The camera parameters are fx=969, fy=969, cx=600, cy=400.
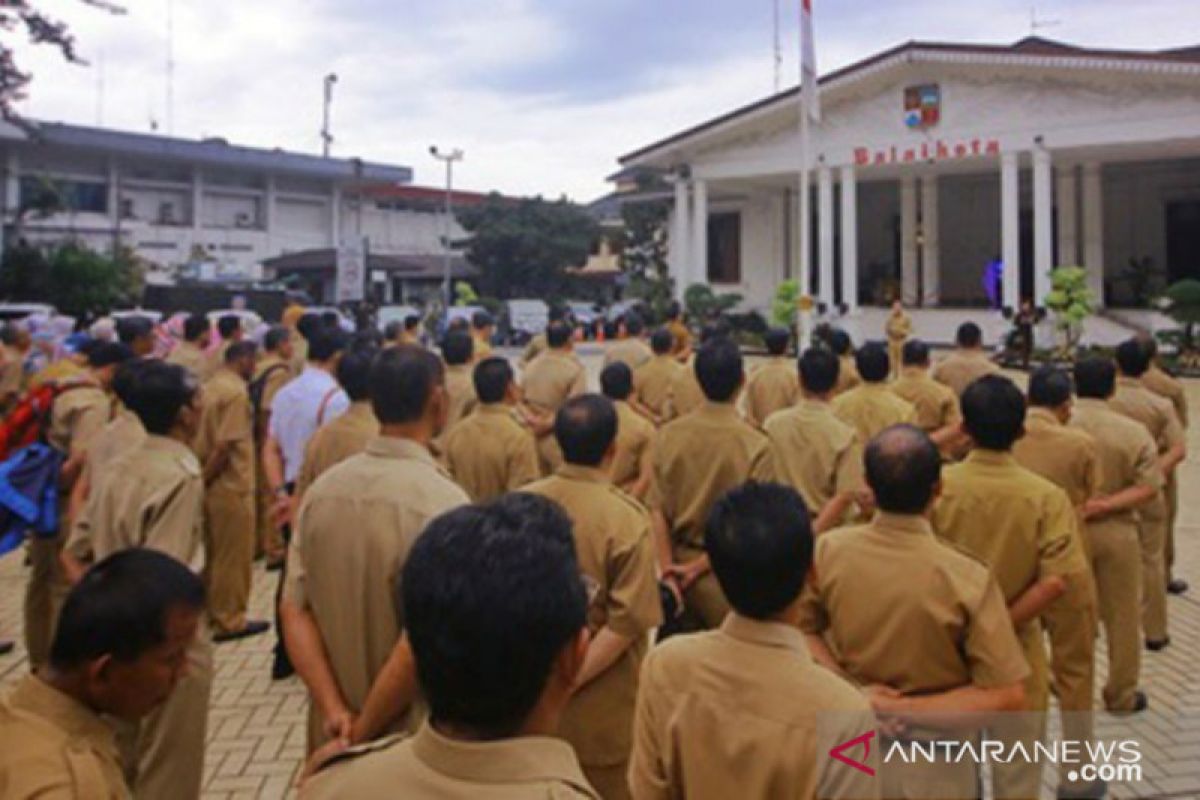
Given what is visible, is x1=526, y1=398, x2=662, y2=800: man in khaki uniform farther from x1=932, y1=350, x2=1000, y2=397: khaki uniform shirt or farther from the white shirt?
x1=932, y1=350, x2=1000, y2=397: khaki uniform shirt

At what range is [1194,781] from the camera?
383 centimetres

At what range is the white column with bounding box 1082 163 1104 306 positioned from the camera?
2466 centimetres

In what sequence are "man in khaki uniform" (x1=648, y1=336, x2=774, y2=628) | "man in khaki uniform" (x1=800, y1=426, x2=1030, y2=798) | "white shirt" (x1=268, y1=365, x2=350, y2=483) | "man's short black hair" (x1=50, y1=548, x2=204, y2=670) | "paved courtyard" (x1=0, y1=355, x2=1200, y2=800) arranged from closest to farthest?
"man's short black hair" (x1=50, y1=548, x2=204, y2=670) → "man in khaki uniform" (x1=800, y1=426, x2=1030, y2=798) → "man in khaki uniform" (x1=648, y1=336, x2=774, y2=628) → "paved courtyard" (x1=0, y1=355, x2=1200, y2=800) → "white shirt" (x1=268, y1=365, x2=350, y2=483)

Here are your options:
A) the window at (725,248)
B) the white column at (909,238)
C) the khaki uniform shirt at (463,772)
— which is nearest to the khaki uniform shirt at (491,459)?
the khaki uniform shirt at (463,772)

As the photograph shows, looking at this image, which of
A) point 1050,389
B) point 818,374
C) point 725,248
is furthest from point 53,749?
point 725,248

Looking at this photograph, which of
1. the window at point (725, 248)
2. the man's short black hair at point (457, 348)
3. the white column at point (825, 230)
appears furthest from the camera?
the window at point (725, 248)

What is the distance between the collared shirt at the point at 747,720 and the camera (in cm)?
182

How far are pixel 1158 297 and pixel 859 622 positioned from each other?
23.9m

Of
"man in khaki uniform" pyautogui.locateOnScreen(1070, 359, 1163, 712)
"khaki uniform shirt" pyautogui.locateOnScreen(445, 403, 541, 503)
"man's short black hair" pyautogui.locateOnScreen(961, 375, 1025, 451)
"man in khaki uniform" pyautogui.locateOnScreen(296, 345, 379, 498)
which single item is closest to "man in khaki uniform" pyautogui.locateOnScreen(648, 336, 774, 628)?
"khaki uniform shirt" pyautogui.locateOnScreen(445, 403, 541, 503)

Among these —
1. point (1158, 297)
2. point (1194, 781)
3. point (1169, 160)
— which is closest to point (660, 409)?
point (1194, 781)

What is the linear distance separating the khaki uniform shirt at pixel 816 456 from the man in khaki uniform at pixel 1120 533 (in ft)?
3.42

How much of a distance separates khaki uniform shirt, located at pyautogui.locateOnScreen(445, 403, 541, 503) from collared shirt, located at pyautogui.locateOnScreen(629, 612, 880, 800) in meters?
2.33

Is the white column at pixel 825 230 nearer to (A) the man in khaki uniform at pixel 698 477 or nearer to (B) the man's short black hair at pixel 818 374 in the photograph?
(B) the man's short black hair at pixel 818 374

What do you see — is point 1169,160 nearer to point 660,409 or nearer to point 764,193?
point 764,193
